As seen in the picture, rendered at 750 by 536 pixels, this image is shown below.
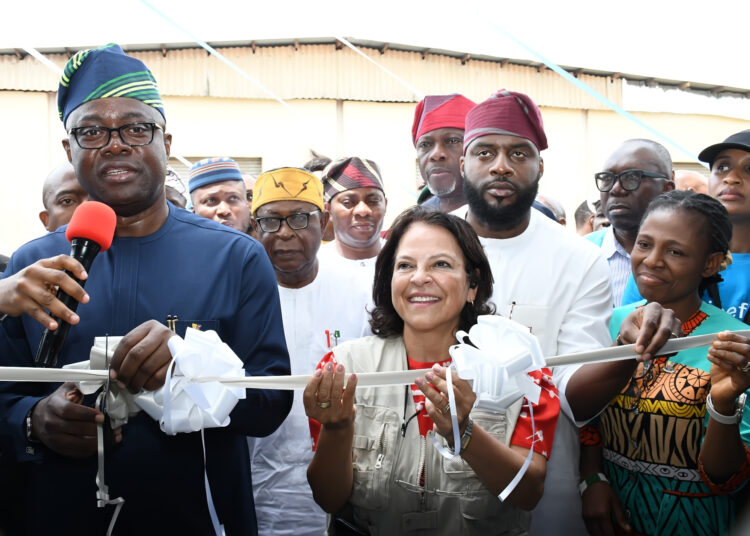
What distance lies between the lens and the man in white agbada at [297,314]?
12.2ft

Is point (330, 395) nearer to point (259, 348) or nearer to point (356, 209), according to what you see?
point (259, 348)

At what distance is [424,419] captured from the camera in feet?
9.53

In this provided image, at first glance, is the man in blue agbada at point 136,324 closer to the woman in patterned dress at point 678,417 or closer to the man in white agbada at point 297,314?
the man in white agbada at point 297,314

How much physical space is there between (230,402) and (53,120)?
12.4m

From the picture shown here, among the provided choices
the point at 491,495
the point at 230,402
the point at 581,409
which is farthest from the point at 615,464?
the point at 230,402

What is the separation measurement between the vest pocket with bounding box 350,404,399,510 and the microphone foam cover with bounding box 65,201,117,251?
1.18 meters

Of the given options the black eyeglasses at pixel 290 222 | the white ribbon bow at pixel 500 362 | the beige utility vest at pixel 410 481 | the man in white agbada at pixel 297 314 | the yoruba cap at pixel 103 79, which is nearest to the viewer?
the white ribbon bow at pixel 500 362

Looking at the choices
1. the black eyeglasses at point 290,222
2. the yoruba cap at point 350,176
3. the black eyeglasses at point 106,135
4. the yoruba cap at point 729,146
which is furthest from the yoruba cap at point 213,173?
the yoruba cap at point 729,146

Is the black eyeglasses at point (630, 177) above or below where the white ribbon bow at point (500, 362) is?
above

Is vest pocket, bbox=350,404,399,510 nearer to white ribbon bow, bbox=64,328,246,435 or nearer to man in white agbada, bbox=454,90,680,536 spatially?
white ribbon bow, bbox=64,328,246,435

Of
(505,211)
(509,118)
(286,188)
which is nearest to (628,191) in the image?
(509,118)

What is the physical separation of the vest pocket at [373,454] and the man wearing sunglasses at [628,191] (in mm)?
2693

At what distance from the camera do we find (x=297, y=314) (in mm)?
4094

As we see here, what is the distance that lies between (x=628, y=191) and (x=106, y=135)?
→ 12.0 feet
